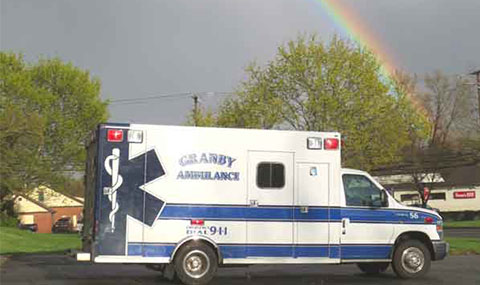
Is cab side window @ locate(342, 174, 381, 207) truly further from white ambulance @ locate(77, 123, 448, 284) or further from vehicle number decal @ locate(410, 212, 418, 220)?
vehicle number decal @ locate(410, 212, 418, 220)

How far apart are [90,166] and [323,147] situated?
452 cm

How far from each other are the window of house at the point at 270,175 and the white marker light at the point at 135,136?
226 centimetres

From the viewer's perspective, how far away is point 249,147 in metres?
12.0

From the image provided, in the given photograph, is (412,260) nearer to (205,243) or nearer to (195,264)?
(205,243)

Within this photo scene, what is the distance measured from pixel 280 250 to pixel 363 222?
1.85 m

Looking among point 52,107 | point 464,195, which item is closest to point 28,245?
point 52,107

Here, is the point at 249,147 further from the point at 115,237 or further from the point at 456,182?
the point at 456,182

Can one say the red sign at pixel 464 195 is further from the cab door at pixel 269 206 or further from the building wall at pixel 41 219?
the cab door at pixel 269 206

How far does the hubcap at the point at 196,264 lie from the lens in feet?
37.7

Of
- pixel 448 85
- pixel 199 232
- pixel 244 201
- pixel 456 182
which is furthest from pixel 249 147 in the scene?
pixel 456 182

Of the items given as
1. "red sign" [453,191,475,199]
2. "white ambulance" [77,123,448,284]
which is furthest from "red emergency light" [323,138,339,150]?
"red sign" [453,191,475,199]

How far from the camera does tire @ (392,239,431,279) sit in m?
12.8

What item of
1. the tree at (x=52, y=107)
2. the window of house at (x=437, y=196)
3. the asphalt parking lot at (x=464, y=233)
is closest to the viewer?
the asphalt parking lot at (x=464, y=233)

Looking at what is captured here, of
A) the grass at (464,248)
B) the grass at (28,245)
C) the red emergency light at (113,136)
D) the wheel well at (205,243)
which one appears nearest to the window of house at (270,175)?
the wheel well at (205,243)
